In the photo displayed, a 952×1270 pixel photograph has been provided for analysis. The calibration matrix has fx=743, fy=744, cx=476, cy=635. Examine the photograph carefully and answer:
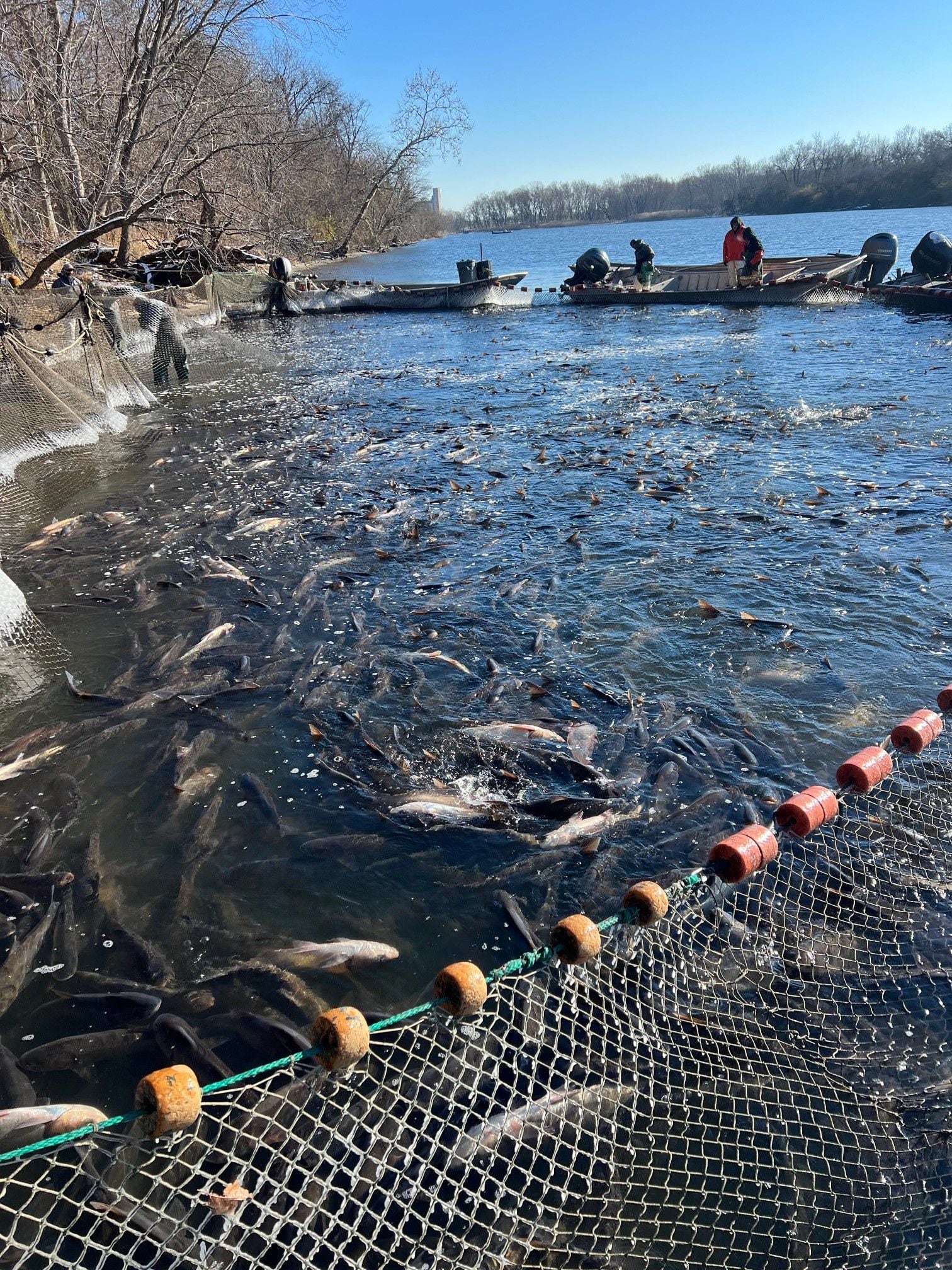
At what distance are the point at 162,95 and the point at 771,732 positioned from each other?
2467 cm

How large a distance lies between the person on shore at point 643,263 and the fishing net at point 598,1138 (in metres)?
32.8

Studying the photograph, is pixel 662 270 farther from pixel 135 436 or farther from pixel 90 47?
pixel 135 436

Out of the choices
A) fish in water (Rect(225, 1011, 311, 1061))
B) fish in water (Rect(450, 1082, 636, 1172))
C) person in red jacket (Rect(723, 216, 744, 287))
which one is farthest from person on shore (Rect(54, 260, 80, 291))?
person in red jacket (Rect(723, 216, 744, 287))

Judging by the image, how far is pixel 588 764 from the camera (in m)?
5.66

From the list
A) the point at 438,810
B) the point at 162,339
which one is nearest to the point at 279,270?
the point at 162,339

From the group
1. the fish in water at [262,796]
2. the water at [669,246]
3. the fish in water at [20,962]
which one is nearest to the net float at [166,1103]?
the fish in water at [20,962]

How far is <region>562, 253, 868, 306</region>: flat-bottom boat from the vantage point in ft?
90.8

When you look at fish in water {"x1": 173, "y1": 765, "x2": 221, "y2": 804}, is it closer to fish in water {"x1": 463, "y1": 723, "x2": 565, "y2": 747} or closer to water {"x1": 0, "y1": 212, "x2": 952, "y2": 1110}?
Answer: water {"x1": 0, "y1": 212, "x2": 952, "y2": 1110}

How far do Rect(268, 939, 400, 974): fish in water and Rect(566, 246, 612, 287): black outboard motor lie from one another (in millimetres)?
35490

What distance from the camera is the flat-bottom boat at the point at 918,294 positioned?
82.8 ft

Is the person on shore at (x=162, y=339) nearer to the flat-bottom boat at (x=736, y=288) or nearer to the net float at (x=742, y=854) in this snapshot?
the net float at (x=742, y=854)

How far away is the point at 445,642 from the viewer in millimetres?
7480

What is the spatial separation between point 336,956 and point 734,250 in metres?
31.4

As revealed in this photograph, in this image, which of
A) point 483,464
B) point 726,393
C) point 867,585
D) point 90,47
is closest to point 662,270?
point 726,393
